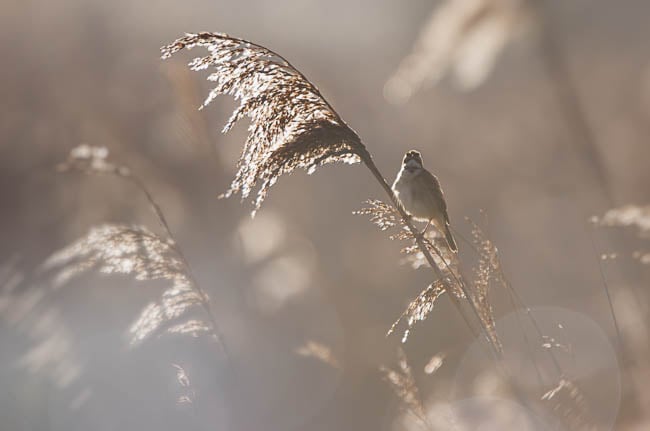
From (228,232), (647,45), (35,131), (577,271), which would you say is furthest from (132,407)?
(647,45)

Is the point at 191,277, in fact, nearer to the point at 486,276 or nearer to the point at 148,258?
the point at 148,258

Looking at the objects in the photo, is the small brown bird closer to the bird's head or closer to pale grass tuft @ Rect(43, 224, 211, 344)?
the bird's head

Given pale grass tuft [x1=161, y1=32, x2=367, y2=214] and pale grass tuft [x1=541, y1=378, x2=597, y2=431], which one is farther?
pale grass tuft [x1=161, y1=32, x2=367, y2=214]

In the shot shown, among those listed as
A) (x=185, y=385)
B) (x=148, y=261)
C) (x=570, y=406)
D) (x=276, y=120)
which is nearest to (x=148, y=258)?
(x=148, y=261)

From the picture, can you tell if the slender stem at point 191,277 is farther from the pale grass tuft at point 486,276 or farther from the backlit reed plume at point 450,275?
the pale grass tuft at point 486,276

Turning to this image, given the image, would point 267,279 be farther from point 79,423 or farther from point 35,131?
point 35,131

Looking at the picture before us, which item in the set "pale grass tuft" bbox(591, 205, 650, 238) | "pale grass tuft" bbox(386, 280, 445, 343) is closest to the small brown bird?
"pale grass tuft" bbox(591, 205, 650, 238)

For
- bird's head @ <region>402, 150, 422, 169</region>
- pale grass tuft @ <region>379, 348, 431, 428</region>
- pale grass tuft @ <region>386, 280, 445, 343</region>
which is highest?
bird's head @ <region>402, 150, 422, 169</region>

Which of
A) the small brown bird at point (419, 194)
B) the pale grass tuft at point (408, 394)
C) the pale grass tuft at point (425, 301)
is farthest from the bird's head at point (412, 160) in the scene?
the pale grass tuft at point (425, 301)
